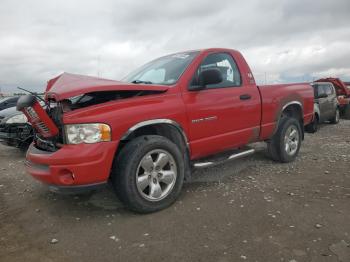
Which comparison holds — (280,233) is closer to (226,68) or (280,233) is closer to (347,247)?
(347,247)

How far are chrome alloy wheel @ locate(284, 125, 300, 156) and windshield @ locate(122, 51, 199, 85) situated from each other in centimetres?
237

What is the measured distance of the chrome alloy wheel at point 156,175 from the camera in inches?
153

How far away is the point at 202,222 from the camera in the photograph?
3.69m

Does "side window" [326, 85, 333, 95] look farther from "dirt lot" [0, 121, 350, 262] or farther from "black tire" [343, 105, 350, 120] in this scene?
"dirt lot" [0, 121, 350, 262]

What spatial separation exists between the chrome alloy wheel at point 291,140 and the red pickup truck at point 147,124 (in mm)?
875

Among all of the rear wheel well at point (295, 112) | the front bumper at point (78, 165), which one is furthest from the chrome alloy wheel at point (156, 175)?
the rear wheel well at point (295, 112)

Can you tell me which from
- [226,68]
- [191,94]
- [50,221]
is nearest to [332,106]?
[226,68]

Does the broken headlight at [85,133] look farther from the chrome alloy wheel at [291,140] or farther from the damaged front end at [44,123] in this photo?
the chrome alloy wheel at [291,140]

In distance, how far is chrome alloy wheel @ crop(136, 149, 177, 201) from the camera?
3887 mm

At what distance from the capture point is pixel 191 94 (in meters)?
4.41

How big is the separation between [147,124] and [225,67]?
1.83 meters

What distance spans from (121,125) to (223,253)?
162 centimetres

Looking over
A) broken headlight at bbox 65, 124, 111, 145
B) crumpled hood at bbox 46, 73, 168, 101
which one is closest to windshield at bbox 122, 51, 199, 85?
crumpled hood at bbox 46, 73, 168, 101

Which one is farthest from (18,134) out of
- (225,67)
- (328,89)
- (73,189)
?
(328,89)
